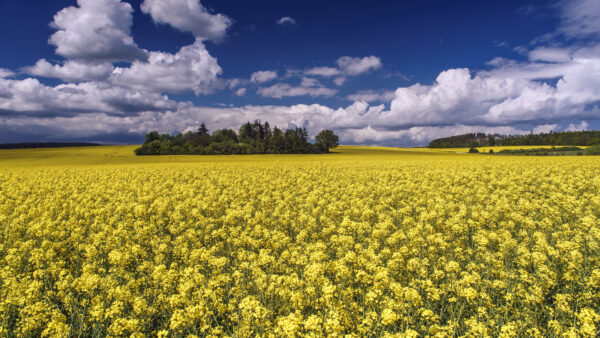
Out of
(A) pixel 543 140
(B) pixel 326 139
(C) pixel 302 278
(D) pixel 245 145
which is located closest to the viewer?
(C) pixel 302 278

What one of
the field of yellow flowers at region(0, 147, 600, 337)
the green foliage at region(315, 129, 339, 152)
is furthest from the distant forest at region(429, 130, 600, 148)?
the field of yellow flowers at region(0, 147, 600, 337)

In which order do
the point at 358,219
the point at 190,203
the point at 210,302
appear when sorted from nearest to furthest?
the point at 210,302 → the point at 358,219 → the point at 190,203

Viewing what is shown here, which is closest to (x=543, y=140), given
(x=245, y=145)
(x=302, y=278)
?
(x=245, y=145)

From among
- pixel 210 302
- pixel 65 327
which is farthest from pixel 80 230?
pixel 210 302

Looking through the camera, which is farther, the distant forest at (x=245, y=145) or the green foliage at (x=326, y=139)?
the green foliage at (x=326, y=139)

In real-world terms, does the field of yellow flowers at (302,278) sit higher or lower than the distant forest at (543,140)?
lower

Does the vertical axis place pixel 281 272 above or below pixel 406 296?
Answer: below

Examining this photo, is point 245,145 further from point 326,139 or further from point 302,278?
point 302,278

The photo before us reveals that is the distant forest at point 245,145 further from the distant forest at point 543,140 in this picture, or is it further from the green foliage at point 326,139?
the distant forest at point 543,140

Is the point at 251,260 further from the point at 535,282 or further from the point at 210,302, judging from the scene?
the point at 535,282

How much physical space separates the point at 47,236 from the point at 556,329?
551 inches

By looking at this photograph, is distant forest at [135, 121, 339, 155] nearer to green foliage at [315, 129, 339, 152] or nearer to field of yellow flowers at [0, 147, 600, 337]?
green foliage at [315, 129, 339, 152]

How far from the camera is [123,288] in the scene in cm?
564

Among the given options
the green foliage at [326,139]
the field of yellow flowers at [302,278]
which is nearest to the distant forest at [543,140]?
the green foliage at [326,139]
